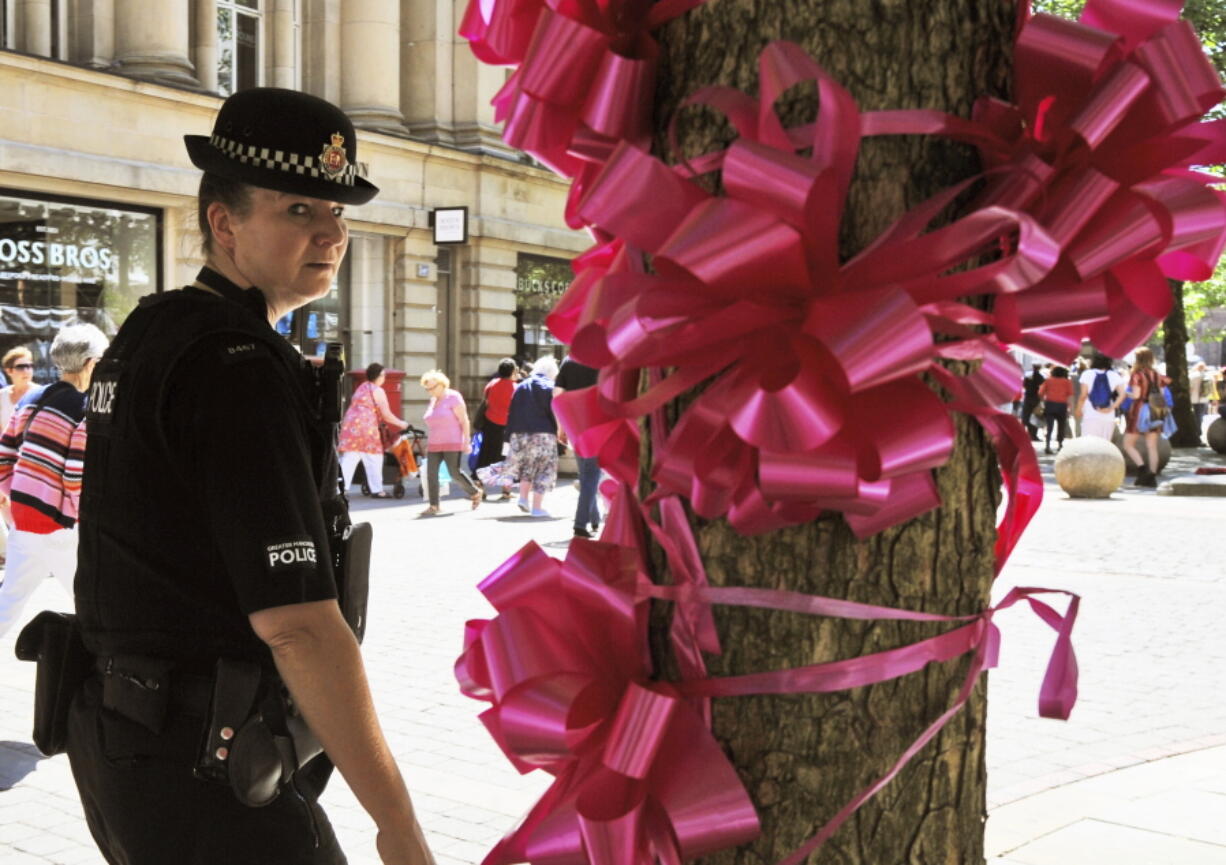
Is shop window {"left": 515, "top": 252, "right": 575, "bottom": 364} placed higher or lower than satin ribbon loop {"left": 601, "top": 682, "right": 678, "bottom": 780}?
higher

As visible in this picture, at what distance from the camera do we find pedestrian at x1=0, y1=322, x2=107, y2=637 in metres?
6.66

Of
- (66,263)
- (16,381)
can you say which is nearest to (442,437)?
(16,381)

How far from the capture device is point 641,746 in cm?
145

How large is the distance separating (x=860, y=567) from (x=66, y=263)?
63.1 feet

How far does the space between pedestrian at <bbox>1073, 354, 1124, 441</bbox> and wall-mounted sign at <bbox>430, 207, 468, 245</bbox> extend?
35.2 feet

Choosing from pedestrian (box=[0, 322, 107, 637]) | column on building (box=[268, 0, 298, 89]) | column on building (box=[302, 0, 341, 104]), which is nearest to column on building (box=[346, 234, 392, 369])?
column on building (box=[302, 0, 341, 104])

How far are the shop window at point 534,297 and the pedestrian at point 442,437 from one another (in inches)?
420

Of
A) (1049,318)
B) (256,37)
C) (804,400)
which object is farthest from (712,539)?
(256,37)

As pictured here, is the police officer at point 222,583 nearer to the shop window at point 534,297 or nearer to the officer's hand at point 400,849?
the officer's hand at point 400,849

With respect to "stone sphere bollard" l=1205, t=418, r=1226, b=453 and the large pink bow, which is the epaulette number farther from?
"stone sphere bollard" l=1205, t=418, r=1226, b=453

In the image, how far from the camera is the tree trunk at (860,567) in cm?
150

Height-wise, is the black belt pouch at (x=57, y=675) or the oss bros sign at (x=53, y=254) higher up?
the oss bros sign at (x=53, y=254)

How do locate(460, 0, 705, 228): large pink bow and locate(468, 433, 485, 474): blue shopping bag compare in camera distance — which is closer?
locate(460, 0, 705, 228): large pink bow

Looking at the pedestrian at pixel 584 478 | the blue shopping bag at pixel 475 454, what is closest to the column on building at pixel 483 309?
the blue shopping bag at pixel 475 454
